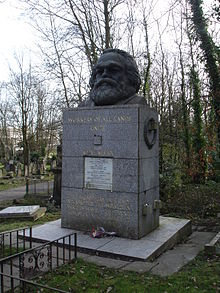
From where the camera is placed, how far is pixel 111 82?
6562 mm

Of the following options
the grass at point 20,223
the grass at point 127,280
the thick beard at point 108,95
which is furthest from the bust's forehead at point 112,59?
the grass at point 20,223

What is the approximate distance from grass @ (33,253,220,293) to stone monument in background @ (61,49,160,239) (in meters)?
1.53

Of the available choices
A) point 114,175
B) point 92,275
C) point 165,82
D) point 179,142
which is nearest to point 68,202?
point 114,175

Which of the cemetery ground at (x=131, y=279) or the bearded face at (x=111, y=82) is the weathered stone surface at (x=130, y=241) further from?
the bearded face at (x=111, y=82)

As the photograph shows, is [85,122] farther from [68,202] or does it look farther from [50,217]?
[50,217]

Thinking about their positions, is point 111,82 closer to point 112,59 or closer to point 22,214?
point 112,59

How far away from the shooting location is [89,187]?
6691 mm

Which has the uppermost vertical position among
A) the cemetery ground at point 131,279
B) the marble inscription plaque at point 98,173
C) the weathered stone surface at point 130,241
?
the marble inscription plaque at point 98,173

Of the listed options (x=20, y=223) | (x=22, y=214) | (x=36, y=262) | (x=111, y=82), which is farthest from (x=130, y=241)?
(x=22, y=214)

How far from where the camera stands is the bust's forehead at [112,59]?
21.7 feet

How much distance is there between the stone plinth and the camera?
618 centimetres

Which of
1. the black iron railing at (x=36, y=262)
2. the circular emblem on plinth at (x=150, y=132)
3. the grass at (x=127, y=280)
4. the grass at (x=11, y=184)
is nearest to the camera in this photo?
the grass at (x=127, y=280)

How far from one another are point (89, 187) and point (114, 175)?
0.72m

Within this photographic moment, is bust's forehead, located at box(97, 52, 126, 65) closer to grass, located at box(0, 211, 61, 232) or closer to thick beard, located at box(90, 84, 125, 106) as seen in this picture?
thick beard, located at box(90, 84, 125, 106)
